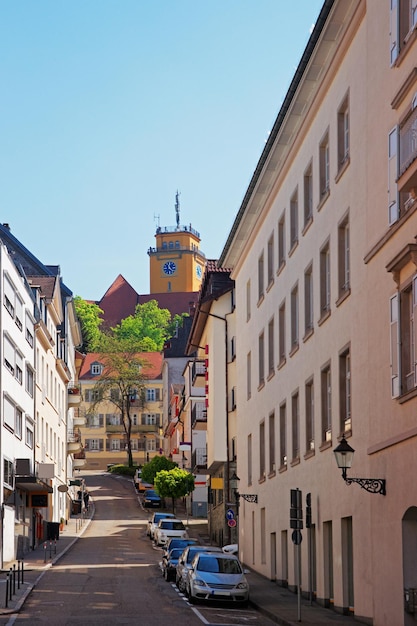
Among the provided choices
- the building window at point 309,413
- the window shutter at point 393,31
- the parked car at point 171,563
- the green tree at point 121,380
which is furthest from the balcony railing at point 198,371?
the green tree at point 121,380

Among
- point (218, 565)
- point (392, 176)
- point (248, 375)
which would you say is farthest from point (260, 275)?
point (392, 176)

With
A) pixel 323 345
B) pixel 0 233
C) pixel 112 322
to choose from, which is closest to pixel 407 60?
pixel 323 345

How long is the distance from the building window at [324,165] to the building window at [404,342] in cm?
923

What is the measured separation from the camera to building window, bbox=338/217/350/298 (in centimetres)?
2877

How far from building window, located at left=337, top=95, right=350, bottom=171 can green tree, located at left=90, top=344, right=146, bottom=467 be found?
310 ft

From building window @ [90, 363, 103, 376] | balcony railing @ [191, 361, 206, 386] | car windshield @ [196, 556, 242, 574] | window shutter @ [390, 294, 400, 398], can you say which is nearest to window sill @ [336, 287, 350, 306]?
window shutter @ [390, 294, 400, 398]

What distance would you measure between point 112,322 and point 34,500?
134 metres

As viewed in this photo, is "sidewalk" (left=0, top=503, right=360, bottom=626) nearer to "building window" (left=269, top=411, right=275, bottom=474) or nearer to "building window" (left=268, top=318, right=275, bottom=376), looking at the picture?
"building window" (left=269, top=411, right=275, bottom=474)

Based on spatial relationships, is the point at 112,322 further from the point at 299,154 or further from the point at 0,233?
the point at 299,154

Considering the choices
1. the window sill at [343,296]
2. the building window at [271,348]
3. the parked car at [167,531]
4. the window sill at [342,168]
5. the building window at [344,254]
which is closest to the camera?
the window sill at [343,296]

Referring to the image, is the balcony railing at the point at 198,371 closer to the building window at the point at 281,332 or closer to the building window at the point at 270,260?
the building window at the point at 270,260

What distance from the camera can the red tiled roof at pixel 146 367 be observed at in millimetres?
142137

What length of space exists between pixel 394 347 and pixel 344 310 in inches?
222

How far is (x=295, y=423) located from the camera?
36625 mm
